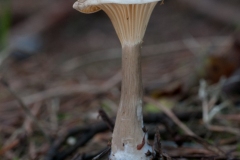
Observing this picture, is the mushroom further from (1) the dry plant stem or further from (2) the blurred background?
(2) the blurred background

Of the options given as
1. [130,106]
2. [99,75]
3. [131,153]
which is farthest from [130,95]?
[99,75]

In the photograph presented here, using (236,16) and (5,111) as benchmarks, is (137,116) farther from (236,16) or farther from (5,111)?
(236,16)

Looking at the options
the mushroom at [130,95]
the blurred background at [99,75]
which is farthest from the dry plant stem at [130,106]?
the blurred background at [99,75]

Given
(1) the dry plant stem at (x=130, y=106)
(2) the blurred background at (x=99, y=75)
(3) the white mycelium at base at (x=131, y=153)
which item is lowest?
(2) the blurred background at (x=99, y=75)

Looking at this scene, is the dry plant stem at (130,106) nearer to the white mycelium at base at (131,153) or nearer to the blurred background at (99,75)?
the white mycelium at base at (131,153)

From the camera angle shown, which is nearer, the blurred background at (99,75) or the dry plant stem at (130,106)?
the dry plant stem at (130,106)

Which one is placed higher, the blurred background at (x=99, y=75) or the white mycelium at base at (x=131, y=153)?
the white mycelium at base at (x=131, y=153)

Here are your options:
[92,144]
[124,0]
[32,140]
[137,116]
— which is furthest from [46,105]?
[124,0]
